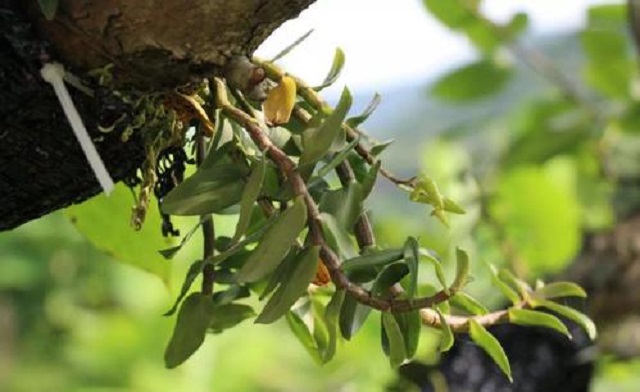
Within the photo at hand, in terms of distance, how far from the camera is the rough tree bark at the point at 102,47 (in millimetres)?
270

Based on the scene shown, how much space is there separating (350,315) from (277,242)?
3 centimetres

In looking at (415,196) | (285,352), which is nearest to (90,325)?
(285,352)

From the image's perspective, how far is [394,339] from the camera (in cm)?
32

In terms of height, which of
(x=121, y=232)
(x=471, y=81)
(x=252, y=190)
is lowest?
(x=471, y=81)

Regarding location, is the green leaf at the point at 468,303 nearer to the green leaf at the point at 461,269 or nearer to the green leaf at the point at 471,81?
the green leaf at the point at 461,269

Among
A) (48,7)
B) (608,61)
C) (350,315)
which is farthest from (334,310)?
(608,61)

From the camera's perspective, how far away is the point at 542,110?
1.09m

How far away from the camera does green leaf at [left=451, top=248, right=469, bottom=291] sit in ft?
1.02

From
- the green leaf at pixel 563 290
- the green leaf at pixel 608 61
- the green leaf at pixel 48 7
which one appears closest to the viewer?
the green leaf at pixel 48 7

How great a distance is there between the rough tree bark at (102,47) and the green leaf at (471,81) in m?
0.79

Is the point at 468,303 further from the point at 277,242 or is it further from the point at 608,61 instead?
the point at 608,61

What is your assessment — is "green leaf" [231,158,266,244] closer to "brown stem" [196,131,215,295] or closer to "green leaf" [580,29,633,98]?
"brown stem" [196,131,215,295]

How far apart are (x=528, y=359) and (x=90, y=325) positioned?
0.81 metres

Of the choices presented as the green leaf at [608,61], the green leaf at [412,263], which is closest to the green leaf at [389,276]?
the green leaf at [412,263]
